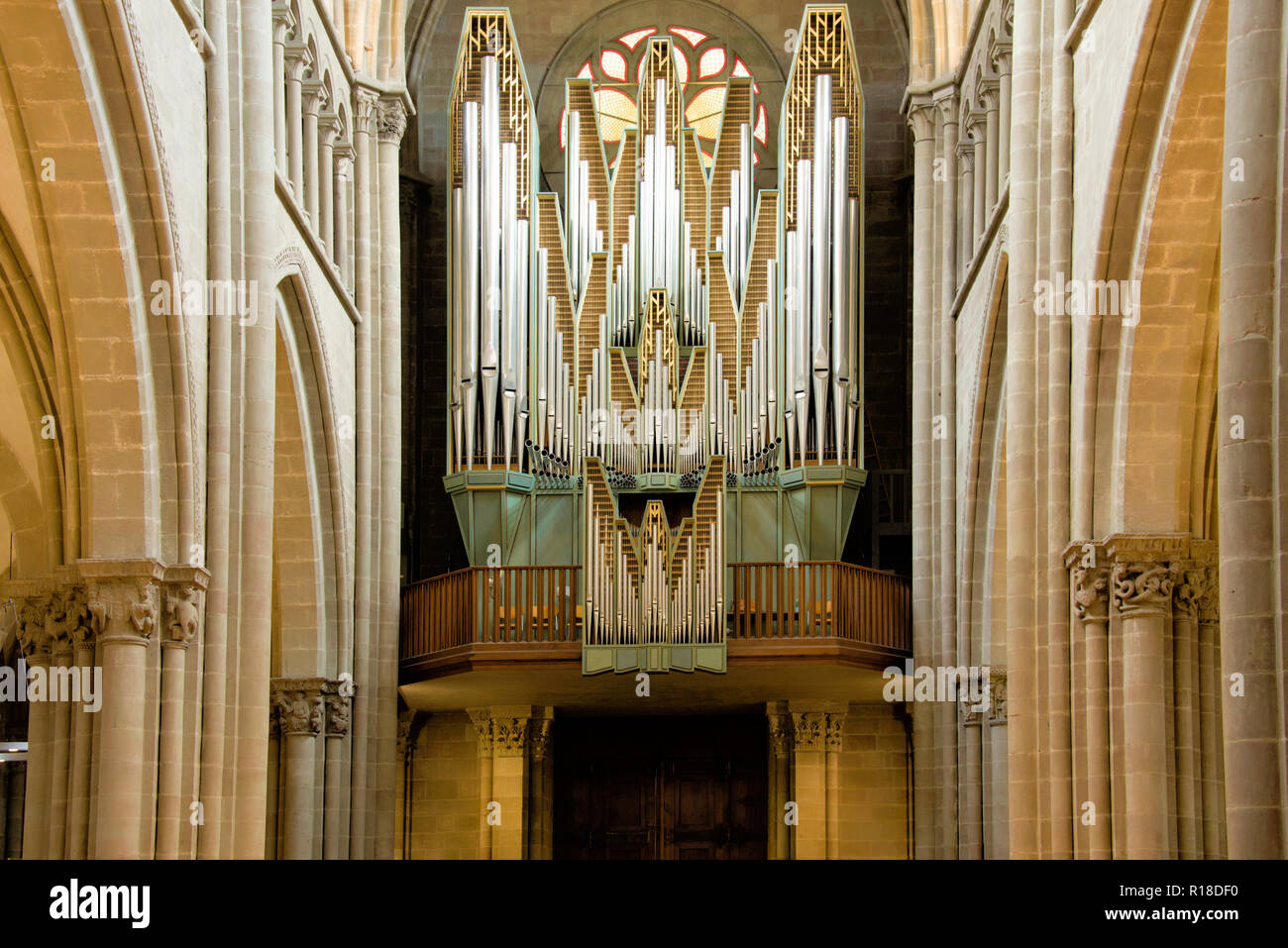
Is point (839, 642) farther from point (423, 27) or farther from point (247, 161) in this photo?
point (423, 27)

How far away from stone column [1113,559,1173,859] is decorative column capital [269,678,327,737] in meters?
9.50

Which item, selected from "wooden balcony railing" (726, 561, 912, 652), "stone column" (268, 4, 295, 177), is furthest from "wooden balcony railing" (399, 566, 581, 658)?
"stone column" (268, 4, 295, 177)

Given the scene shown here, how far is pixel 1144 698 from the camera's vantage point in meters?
15.5

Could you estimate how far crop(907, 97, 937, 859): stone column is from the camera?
23.4 meters

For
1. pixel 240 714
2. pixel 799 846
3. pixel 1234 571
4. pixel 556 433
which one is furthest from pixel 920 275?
pixel 1234 571

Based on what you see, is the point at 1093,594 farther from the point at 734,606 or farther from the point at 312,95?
the point at 312,95

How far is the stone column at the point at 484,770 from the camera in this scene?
26.2 m

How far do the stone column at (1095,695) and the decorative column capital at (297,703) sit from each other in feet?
29.6

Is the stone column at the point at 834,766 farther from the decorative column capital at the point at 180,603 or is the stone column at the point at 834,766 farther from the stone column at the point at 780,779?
the decorative column capital at the point at 180,603

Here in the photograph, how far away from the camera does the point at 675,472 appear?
2547cm

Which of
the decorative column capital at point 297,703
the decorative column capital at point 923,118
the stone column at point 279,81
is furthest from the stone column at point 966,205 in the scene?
the decorative column capital at point 297,703

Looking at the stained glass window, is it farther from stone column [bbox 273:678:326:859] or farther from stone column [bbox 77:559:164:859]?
stone column [bbox 77:559:164:859]

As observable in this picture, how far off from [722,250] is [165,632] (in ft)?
41.3

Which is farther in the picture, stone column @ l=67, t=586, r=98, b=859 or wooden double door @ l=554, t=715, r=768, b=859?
wooden double door @ l=554, t=715, r=768, b=859
